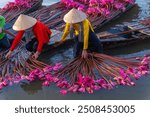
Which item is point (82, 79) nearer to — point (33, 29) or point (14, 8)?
point (33, 29)

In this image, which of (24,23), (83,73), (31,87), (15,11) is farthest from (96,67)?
(15,11)

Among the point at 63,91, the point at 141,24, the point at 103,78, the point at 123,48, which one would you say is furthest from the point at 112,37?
the point at 63,91

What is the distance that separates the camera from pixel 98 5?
8.85 metres

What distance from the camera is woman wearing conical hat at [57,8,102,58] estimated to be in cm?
600

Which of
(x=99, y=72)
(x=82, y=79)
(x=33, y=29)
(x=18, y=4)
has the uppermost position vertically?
(x=33, y=29)

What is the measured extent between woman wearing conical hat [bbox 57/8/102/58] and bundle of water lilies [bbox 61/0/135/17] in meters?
2.09

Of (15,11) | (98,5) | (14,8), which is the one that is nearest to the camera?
(98,5)

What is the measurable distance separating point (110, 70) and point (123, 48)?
1429mm

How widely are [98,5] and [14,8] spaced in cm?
264

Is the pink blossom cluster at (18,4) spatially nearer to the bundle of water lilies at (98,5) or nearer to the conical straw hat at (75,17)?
the bundle of water lilies at (98,5)

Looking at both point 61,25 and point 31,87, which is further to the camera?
point 61,25

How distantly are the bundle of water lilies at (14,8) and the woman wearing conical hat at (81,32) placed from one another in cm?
330

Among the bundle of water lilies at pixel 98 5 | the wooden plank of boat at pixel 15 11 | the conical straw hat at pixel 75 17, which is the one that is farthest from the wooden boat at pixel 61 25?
the conical straw hat at pixel 75 17

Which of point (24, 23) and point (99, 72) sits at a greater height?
point (24, 23)
